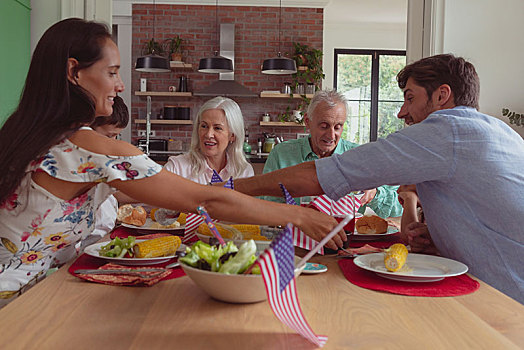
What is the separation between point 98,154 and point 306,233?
0.56 meters

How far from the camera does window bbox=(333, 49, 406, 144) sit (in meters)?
9.72

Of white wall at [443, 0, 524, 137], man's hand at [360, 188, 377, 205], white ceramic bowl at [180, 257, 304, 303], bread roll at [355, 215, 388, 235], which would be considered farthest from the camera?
white wall at [443, 0, 524, 137]

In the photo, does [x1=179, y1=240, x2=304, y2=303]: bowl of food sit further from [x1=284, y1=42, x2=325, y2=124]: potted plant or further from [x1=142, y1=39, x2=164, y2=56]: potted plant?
[x1=142, y1=39, x2=164, y2=56]: potted plant

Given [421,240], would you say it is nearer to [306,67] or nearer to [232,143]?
[232,143]

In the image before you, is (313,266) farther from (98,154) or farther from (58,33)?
(58,33)

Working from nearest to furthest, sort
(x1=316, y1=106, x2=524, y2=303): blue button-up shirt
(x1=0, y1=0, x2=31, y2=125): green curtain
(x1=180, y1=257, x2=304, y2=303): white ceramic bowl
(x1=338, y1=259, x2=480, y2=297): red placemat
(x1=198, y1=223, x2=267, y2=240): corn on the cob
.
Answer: (x1=180, y1=257, x2=304, y2=303): white ceramic bowl
(x1=338, y1=259, x2=480, y2=297): red placemat
(x1=316, y1=106, x2=524, y2=303): blue button-up shirt
(x1=198, y1=223, x2=267, y2=240): corn on the cob
(x1=0, y1=0, x2=31, y2=125): green curtain

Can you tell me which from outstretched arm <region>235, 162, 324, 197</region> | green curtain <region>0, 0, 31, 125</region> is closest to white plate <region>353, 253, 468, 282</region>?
outstretched arm <region>235, 162, 324, 197</region>

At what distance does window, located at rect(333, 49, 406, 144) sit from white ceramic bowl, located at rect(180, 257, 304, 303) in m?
8.97

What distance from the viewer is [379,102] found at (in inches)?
388

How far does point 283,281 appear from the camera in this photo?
0.73 meters

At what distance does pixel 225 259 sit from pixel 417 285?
0.46 metres

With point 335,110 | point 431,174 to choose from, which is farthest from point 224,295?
point 335,110

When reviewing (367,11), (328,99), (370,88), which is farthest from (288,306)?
(370,88)

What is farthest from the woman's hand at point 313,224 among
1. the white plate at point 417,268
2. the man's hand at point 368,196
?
the man's hand at point 368,196
